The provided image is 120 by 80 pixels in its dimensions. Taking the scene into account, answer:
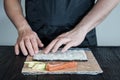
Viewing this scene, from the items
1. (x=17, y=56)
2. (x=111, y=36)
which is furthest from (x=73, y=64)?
(x=111, y=36)

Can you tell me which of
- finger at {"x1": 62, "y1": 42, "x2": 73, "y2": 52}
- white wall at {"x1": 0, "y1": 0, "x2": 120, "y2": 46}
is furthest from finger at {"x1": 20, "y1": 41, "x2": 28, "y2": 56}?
white wall at {"x1": 0, "y1": 0, "x2": 120, "y2": 46}

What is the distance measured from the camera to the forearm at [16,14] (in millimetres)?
877

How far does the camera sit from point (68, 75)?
595 mm

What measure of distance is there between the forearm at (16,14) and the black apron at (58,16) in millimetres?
75

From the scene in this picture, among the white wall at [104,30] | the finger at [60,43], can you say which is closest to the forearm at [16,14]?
the finger at [60,43]

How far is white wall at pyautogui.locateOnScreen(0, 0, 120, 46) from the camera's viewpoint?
1.53 m

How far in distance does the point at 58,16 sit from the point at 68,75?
37 cm

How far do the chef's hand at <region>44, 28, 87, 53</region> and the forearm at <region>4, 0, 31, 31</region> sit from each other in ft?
0.50

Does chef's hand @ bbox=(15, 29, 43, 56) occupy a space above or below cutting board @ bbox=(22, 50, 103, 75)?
below

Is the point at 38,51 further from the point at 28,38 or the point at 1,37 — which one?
the point at 1,37

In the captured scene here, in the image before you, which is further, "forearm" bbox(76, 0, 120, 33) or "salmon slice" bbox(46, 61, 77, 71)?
"forearm" bbox(76, 0, 120, 33)

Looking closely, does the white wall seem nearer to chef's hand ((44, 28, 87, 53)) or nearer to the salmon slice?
chef's hand ((44, 28, 87, 53))

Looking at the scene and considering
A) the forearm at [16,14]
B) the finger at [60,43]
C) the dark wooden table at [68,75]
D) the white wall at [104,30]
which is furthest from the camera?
the white wall at [104,30]

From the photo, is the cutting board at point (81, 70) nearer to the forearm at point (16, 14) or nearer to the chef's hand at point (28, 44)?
the chef's hand at point (28, 44)
